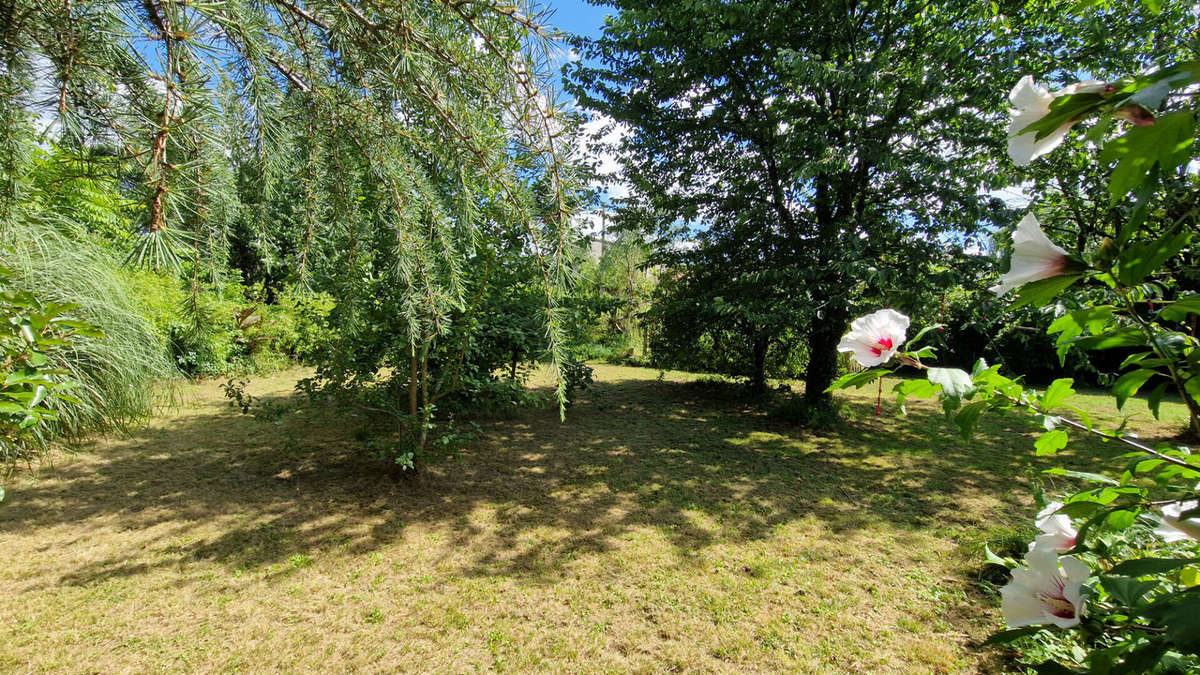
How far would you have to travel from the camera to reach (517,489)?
13.0ft

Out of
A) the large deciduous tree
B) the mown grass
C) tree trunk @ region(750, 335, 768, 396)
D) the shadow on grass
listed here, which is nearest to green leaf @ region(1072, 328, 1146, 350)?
the mown grass

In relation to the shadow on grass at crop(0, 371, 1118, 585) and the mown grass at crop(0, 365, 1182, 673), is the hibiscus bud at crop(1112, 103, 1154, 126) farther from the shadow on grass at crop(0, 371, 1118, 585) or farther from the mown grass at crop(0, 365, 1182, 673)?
the shadow on grass at crop(0, 371, 1118, 585)

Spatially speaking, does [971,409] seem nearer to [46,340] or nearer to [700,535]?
[46,340]

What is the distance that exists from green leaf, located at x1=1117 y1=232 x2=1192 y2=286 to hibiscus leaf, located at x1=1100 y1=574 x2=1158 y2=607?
0.44 meters

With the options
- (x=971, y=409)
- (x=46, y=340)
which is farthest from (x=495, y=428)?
(x=971, y=409)

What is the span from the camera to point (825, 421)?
6.09m

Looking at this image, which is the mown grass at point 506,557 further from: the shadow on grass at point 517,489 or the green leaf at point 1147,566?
the green leaf at point 1147,566

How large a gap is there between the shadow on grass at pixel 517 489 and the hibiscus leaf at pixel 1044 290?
2652mm

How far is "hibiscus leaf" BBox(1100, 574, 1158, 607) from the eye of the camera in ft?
2.31

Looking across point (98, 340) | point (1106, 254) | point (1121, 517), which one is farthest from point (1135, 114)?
point (98, 340)

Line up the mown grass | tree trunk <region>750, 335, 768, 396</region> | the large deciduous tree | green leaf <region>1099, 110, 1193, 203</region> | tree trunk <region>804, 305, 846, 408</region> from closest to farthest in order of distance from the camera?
green leaf <region>1099, 110, 1193, 203</region> < the mown grass < the large deciduous tree < tree trunk <region>804, 305, 846, 408</region> < tree trunk <region>750, 335, 768, 396</region>

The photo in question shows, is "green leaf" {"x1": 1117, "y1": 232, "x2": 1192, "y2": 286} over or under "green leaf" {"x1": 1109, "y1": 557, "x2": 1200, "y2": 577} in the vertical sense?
over

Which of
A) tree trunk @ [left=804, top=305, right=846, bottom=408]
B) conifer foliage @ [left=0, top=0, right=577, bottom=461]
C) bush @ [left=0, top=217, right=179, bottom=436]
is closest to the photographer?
conifer foliage @ [left=0, top=0, right=577, bottom=461]

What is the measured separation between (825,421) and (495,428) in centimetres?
407
